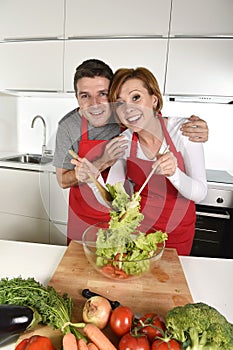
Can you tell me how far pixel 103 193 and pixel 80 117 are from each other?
0.29 meters

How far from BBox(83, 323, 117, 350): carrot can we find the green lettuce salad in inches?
7.6

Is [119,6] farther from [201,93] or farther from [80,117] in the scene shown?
[80,117]

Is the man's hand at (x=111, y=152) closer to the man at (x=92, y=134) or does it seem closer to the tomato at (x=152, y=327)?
the man at (x=92, y=134)

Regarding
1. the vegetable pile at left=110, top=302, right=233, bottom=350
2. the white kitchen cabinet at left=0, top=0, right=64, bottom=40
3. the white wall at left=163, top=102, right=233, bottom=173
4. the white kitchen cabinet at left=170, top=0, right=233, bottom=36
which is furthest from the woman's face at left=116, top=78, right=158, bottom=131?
the white kitchen cabinet at left=0, top=0, right=64, bottom=40

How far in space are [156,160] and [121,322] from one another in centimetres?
54

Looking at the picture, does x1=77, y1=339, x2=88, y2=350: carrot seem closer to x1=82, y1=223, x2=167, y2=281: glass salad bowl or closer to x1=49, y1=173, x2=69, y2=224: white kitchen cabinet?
x1=82, y1=223, x2=167, y2=281: glass salad bowl

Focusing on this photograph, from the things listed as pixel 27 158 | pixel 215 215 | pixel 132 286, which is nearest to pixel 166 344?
pixel 132 286

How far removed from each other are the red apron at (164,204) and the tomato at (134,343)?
535mm

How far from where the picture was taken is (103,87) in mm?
925

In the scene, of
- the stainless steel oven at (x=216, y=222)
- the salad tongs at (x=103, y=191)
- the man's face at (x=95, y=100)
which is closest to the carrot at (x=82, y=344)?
the salad tongs at (x=103, y=191)

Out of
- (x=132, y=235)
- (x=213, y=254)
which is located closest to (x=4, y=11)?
(x=132, y=235)

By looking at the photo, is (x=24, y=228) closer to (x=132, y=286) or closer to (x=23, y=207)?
(x=23, y=207)

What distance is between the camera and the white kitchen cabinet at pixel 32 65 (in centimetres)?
180

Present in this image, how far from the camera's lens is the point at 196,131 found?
976mm
